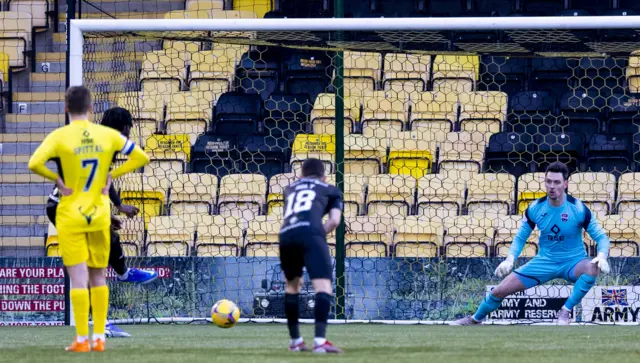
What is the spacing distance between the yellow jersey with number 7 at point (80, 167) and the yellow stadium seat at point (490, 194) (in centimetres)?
763

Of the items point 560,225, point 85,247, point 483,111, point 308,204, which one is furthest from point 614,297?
point 85,247

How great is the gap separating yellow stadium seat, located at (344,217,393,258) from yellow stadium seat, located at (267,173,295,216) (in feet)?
3.37

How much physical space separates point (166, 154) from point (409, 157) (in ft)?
10.6

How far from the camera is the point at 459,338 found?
9.45 metres

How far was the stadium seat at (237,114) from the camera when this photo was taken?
1608cm

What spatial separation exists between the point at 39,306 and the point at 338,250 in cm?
343

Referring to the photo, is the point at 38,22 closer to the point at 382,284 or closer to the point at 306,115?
the point at 306,115

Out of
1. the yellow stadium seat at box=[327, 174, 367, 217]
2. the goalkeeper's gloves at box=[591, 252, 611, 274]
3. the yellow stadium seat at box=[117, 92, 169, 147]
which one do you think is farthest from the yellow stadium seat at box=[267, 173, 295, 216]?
the goalkeeper's gloves at box=[591, 252, 611, 274]

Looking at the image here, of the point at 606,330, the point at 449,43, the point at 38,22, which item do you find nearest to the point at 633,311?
the point at 606,330

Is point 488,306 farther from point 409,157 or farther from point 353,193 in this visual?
point 409,157

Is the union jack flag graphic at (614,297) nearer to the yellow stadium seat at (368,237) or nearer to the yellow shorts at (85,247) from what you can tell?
the yellow stadium seat at (368,237)

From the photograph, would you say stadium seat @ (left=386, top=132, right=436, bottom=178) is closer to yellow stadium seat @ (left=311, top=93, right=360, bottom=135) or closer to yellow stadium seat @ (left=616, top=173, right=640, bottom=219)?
yellow stadium seat @ (left=311, top=93, right=360, bottom=135)

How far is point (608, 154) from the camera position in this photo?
1543 cm

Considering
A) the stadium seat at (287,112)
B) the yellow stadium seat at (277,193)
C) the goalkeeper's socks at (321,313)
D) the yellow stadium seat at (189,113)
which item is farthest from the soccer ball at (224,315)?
the yellow stadium seat at (189,113)
